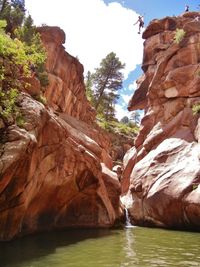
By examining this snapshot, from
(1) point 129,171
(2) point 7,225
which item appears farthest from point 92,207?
(1) point 129,171

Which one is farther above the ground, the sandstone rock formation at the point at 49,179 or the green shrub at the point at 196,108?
the green shrub at the point at 196,108

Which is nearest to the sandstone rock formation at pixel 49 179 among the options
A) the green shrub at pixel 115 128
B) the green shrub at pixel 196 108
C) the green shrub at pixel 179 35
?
the green shrub at pixel 196 108

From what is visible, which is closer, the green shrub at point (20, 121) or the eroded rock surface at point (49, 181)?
the eroded rock surface at point (49, 181)

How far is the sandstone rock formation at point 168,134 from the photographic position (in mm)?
24531

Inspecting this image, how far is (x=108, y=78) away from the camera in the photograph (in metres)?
64.7

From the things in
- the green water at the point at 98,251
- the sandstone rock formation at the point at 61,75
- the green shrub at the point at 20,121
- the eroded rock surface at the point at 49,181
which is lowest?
the green water at the point at 98,251

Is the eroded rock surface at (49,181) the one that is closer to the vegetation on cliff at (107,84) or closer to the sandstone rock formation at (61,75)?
the sandstone rock formation at (61,75)

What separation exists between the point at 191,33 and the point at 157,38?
574 cm

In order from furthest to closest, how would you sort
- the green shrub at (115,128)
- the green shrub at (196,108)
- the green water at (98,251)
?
the green shrub at (115,128)
the green shrub at (196,108)
the green water at (98,251)

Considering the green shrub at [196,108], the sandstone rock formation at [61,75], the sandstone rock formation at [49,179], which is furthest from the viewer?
the sandstone rock formation at [61,75]

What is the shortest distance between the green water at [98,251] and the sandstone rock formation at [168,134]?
574cm

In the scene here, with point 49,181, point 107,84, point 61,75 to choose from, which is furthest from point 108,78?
point 49,181

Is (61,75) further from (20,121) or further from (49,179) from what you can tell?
(20,121)

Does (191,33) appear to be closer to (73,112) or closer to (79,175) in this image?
(73,112)
